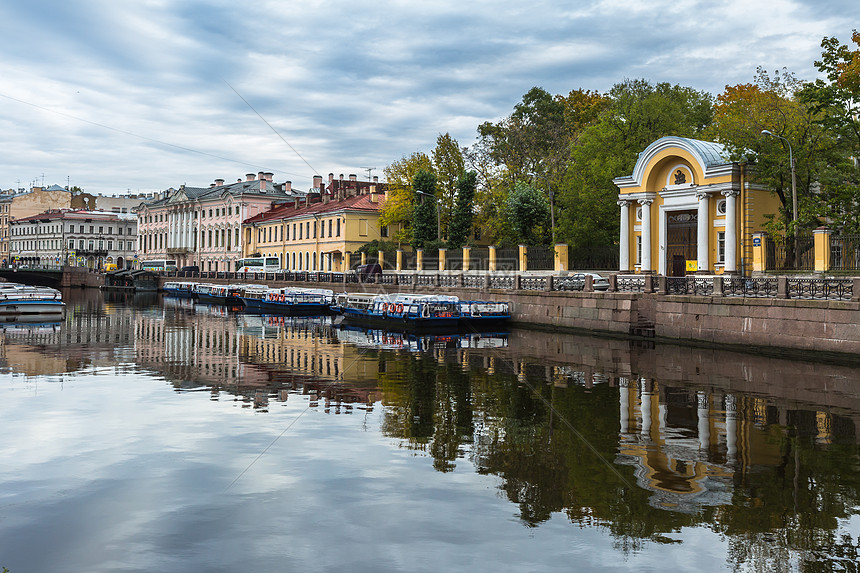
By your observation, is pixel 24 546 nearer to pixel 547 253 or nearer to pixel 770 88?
pixel 547 253

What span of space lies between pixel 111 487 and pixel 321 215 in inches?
2475

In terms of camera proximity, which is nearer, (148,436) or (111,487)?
(111,487)

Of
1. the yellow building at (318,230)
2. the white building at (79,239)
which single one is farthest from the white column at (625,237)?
the white building at (79,239)

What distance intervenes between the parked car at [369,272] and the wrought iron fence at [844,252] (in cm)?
2984

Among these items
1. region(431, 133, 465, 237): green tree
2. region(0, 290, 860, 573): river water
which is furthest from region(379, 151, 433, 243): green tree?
region(0, 290, 860, 573): river water

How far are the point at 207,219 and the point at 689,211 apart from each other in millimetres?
69209

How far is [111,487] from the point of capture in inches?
403

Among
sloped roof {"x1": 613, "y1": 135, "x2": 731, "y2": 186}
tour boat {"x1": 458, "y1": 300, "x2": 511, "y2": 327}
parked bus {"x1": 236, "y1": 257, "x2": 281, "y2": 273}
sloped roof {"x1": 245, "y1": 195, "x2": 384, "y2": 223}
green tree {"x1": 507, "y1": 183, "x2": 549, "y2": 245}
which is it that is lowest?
tour boat {"x1": 458, "y1": 300, "x2": 511, "y2": 327}

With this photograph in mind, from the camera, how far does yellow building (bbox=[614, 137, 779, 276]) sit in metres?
35.5

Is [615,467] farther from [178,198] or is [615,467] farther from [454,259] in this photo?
[178,198]

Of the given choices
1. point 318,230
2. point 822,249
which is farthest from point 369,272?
point 822,249

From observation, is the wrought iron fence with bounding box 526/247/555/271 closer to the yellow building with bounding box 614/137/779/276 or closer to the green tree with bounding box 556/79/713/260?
the green tree with bounding box 556/79/713/260

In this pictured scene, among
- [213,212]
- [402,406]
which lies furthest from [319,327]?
[213,212]

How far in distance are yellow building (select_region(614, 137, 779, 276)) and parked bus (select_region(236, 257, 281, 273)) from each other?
44942 millimetres
